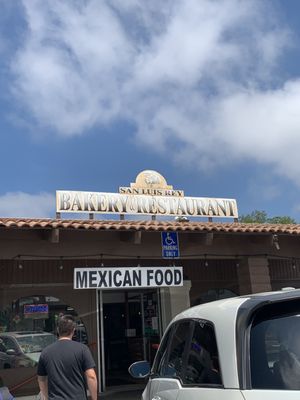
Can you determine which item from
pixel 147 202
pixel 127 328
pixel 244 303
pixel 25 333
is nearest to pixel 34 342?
pixel 25 333

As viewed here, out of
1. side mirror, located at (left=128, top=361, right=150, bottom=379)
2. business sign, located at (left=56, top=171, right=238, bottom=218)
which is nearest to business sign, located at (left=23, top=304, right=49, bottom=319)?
business sign, located at (left=56, top=171, right=238, bottom=218)

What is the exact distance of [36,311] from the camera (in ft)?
34.4

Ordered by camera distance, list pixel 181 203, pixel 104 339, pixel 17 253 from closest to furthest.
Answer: pixel 17 253 < pixel 104 339 < pixel 181 203

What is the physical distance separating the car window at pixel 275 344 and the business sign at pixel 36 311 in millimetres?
8656

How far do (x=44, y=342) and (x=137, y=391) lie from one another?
226cm

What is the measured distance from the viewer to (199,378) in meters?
2.94

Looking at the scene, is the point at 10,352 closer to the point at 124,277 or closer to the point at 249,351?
the point at 124,277

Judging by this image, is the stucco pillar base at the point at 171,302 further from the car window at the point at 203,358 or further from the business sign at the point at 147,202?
the car window at the point at 203,358

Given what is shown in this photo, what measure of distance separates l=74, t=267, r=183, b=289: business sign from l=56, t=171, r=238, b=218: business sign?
16.4ft

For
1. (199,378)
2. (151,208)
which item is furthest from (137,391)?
(199,378)

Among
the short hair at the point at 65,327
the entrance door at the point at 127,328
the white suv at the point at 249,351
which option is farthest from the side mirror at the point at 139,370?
the entrance door at the point at 127,328

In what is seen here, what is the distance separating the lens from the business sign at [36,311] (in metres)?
10.4

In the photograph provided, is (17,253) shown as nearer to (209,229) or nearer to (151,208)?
(209,229)

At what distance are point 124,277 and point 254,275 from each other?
3.04 m
